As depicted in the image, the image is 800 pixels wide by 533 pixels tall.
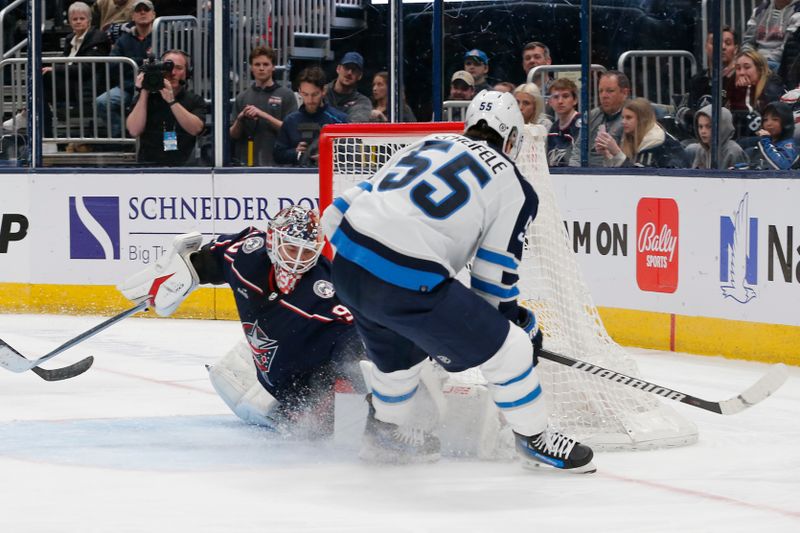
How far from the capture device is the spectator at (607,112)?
703 centimetres

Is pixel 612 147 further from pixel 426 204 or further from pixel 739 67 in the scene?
pixel 426 204

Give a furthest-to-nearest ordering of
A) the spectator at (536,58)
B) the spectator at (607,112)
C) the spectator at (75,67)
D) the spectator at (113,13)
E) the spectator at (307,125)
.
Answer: the spectator at (113,13), the spectator at (75,67), the spectator at (307,125), the spectator at (536,58), the spectator at (607,112)

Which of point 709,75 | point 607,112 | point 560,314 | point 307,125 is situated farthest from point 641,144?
point 560,314

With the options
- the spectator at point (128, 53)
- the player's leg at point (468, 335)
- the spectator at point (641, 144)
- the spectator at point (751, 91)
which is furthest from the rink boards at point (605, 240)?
the player's leg at point (468, 335)

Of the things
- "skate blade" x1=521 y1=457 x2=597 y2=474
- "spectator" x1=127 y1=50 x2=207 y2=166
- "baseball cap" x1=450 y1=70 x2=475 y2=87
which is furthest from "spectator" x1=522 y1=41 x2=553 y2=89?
"skate blade" x1=521 y1=457 x2=597 y2=474

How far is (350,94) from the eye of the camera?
798 cm

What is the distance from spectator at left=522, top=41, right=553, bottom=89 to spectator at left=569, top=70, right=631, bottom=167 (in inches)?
15.0

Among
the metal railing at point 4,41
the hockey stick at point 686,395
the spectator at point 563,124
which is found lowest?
the hockey stick at point 686,395

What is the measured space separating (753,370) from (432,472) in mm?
2559

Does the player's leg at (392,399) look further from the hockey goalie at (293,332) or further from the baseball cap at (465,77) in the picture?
the baseball cap at (465,77)

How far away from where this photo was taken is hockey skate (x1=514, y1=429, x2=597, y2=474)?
375 centimetres

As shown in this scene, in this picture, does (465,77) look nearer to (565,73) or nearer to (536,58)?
(536,58)

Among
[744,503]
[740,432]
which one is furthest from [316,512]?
[740,432]

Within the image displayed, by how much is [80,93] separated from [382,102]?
6.10 ft
